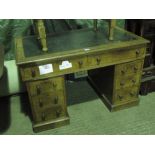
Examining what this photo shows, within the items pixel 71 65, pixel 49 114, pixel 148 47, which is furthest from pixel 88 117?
pixel 148 47

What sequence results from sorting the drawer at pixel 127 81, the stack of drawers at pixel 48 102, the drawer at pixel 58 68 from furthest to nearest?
the drawer at pixel 127 81
the stack of drawers at pixel 48 102
the drawer at pixel 58 68

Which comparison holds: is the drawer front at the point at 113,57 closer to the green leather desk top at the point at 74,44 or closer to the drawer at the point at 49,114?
the green leather desk top at the point at 74,44

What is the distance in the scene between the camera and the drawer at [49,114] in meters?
1.66

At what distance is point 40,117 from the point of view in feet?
5.53

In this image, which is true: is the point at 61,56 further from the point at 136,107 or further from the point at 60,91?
the point at 136,107

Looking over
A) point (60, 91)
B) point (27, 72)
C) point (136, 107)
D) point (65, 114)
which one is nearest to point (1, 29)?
point (27, 72)

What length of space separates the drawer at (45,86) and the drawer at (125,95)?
594 millimetres

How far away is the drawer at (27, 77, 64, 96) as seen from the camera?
59.1 inches

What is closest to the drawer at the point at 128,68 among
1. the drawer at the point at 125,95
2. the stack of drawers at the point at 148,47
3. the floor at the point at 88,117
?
the drawer at the point at 125,95

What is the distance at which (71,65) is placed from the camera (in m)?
1.52

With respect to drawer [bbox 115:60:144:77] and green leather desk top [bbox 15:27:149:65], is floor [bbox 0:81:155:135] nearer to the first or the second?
drawer [bbox 115:60:144:77]

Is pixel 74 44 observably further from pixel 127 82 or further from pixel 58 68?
pixel 127 82

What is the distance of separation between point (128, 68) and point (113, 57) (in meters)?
0.22

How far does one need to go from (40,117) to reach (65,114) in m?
0.23
